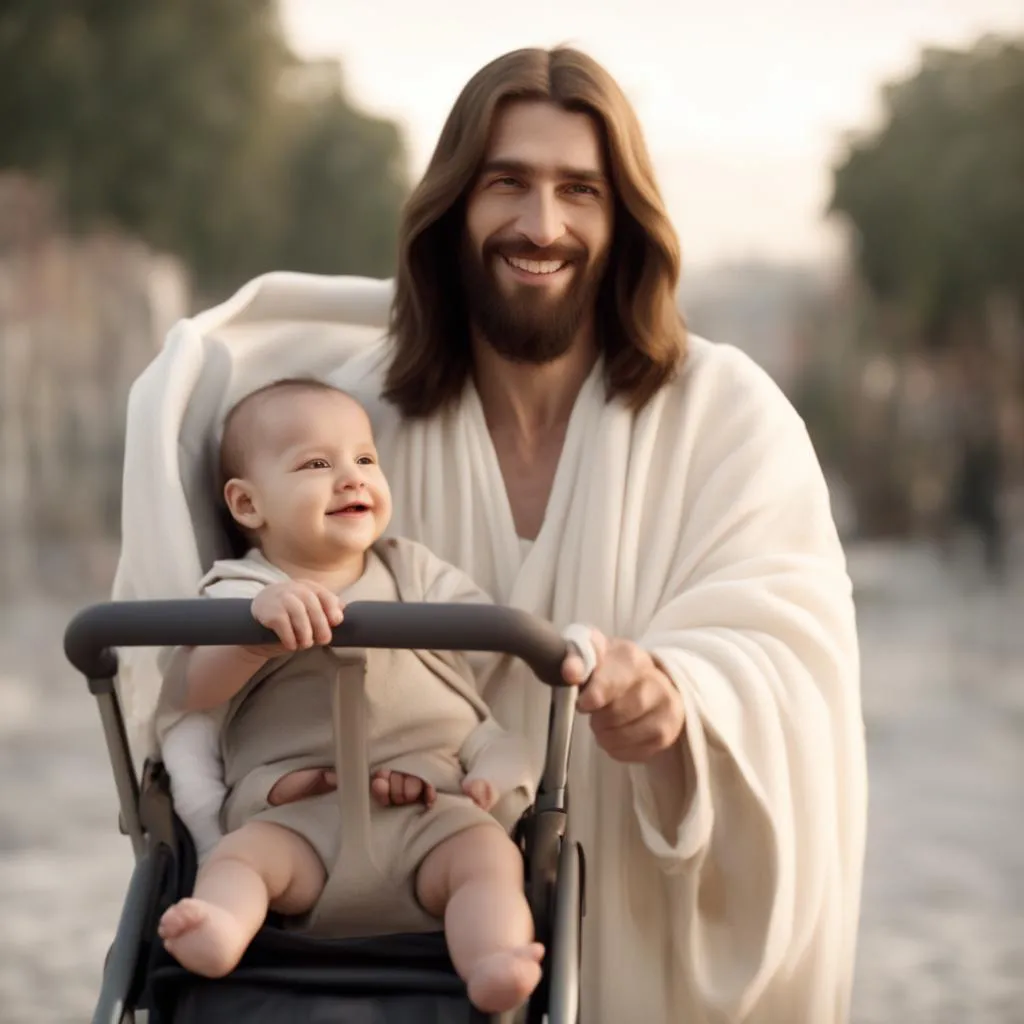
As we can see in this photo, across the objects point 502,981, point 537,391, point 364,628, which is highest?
point 537,391

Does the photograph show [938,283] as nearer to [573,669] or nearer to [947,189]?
[947,189]

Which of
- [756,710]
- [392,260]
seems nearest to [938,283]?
[392,260]

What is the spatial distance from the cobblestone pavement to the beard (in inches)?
162

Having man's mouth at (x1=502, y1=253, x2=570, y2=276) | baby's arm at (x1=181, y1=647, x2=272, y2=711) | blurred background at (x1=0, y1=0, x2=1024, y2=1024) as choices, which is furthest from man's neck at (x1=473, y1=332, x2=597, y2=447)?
blurred background at (x1=0, y1=0, x2=1024, y2=1024)

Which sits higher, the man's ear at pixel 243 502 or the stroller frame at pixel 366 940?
the man's ear at pixel 243 502

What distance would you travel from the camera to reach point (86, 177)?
12820 mm

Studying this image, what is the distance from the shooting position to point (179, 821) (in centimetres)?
203

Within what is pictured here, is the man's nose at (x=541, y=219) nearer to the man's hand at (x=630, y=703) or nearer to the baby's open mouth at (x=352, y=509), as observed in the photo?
the baby's open mouth at (x=352, y=509)

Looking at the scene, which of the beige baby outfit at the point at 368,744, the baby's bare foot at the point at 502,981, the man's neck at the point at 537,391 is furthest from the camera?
the man's neck at the point at 537,391

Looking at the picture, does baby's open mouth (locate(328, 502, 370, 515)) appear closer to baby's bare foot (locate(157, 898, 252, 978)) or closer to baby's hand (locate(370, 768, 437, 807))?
baby's hand (locate(370, 768, 437, 807))

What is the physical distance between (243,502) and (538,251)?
1.75ft

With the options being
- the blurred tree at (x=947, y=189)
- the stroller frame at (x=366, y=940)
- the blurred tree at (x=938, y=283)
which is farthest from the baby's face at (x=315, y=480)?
the blurred tree at (x=947, y=189)

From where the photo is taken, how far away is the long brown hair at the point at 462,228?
7.61 feet

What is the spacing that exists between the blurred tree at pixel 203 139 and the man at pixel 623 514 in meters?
10.8
